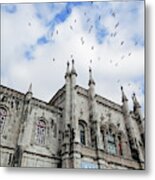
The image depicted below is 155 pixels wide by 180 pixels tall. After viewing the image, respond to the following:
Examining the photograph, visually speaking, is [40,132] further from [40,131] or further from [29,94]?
[29,94]

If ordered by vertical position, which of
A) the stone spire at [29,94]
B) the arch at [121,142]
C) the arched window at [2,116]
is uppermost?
the stone spire at [29,94]

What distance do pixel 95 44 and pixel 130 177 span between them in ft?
Answer: 6.40

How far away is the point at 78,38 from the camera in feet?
12.6

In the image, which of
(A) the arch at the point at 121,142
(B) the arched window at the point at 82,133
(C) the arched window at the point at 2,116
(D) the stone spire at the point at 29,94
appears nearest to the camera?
(D) the stone spire at the point at 29,94

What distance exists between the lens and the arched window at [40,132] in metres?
4.09

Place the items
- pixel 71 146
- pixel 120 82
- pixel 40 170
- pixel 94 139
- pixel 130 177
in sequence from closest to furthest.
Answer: pixel 130 177 → pixel 40 170 → pixel 120 82 → pixel 71 146 → pixel 94 139

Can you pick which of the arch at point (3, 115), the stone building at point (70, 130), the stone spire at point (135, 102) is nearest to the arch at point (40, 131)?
the stone building at point (70, 130)

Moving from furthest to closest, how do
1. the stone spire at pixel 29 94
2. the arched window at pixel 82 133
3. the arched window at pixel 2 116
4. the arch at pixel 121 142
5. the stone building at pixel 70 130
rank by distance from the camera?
the arched window at pixel 82 133 < the arched window at pixel 2 116 < the arch at pixel 121 142 < the stone spire at pixel 29 94 < the stone building at pixel 70 130

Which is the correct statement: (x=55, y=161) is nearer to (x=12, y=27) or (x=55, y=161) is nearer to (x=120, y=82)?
(x=120, y=82)

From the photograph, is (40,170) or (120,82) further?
(120,82)

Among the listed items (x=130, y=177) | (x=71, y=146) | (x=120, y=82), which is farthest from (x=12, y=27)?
(x=130, y=177)

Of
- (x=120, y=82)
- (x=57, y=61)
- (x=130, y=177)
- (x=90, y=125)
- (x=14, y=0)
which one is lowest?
(x=130, y=177)

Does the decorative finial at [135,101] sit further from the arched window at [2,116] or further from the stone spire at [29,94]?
the arched window at [2,116]

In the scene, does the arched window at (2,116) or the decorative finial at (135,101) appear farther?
the arched window at (2,116)
